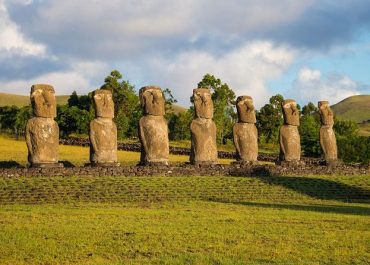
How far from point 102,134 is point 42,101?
113 inches

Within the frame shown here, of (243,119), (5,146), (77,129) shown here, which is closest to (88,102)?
(77,129)

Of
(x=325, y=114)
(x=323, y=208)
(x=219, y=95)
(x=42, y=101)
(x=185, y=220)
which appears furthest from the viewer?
(x=219, y=95)

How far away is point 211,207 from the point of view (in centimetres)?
1930

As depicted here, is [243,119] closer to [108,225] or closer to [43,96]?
[43,96]

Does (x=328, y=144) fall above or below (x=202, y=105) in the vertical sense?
below

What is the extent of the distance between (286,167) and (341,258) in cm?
1649

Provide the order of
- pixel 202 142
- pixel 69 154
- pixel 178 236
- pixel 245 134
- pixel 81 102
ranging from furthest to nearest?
pixel 81 102 < pixel 69 154 < pixel 245 134 < pixel 202 142 < pixel 178 236

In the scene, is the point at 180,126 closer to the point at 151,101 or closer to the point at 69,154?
the point at 69,154

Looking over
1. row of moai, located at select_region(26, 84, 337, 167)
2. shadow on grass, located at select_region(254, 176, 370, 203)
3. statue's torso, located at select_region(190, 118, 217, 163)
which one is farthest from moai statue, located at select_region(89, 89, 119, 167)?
shadow on grass, located at select_region(254, 176, 370, 203)

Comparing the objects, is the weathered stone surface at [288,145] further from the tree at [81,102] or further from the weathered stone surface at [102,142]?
the tree at [81,102]

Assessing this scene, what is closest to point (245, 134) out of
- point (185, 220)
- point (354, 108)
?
point (185, 220)

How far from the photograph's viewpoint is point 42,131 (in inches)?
976

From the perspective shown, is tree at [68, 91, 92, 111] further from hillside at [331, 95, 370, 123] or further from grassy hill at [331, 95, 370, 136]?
hillside at [331, 95, 370, 123]

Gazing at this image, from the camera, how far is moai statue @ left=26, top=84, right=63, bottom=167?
80.9 ft
